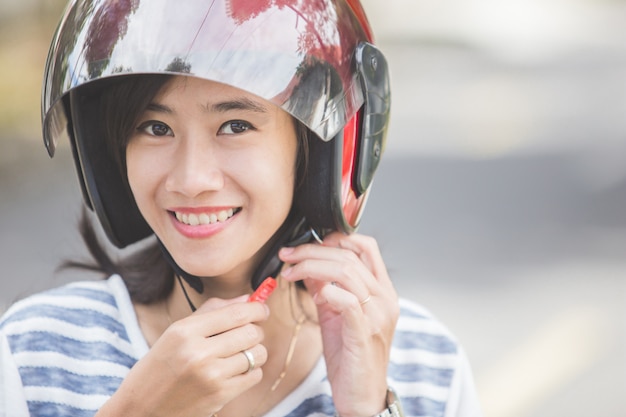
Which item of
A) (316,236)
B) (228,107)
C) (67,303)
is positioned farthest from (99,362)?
(228,107)

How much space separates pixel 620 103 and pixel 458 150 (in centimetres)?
168

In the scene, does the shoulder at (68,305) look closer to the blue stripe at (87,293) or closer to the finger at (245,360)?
the blue stripe at (87,293)

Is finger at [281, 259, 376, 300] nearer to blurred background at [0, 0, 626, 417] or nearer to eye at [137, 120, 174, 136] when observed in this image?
eye at [137, 120, 174, 136]

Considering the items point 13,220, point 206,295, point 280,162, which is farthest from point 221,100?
point 13,220

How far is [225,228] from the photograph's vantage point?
1804 millimetres

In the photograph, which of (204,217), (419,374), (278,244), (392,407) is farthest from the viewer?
(419,374)

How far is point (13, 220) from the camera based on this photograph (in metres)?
6.22

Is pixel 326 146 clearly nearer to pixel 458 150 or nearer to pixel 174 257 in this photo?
pixel 174 257

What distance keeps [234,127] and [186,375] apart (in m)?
0.44

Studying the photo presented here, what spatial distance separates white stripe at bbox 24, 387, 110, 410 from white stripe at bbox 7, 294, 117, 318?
19 cm

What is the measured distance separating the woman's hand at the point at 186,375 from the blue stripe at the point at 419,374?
45 centimetres

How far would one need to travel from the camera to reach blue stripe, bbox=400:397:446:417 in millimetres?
2053

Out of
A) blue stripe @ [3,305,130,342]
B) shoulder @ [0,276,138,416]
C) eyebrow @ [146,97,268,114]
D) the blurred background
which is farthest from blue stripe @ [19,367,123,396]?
the blurred background

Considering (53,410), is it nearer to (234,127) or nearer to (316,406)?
(316,406)
